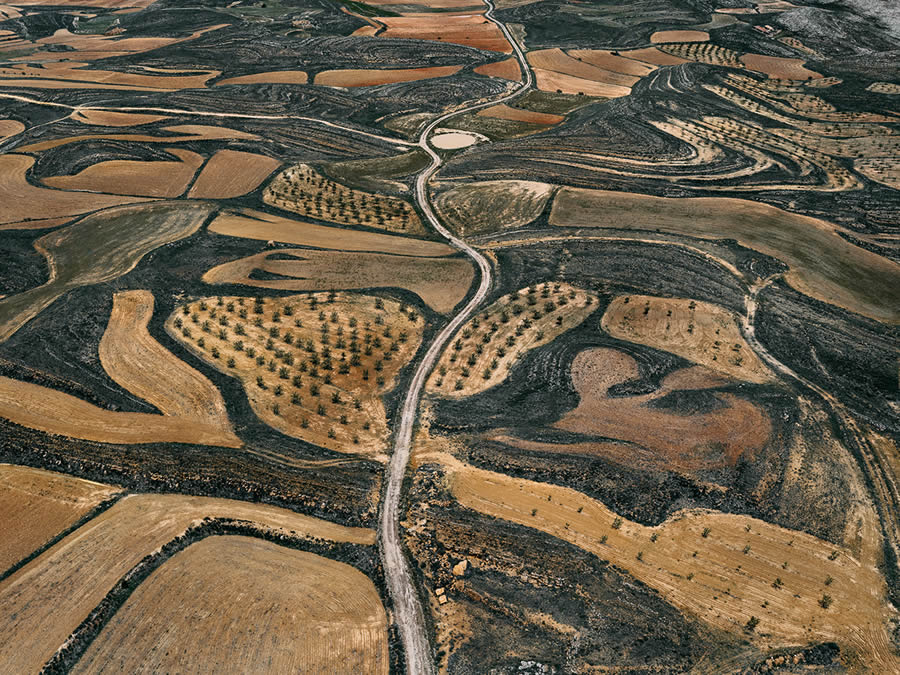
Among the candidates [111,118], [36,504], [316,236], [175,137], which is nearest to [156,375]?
[36,504]

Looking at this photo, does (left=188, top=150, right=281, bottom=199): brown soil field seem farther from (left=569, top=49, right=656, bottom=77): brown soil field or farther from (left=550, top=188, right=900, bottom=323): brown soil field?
(left=569, top=49, right=656, bottom=77): brown soil field

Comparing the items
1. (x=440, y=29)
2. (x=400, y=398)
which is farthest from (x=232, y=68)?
(x=400, y=398)

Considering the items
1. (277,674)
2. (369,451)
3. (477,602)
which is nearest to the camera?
(277,674)

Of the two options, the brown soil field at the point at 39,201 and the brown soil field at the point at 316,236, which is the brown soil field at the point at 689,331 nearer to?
the brown soil field at the point at 316,236

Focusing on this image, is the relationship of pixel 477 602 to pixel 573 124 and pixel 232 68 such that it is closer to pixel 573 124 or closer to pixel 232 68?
pixel 573 124

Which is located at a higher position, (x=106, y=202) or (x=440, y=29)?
(x=440, y=29)

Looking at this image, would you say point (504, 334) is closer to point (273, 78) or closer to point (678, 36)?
point (273, 78)
